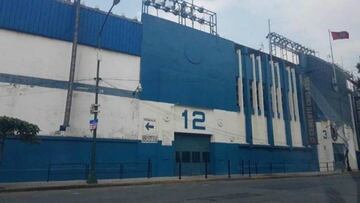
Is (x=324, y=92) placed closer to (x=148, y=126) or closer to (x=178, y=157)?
(x=178, y=157)

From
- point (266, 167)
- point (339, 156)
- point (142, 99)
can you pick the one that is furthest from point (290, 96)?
point (142, 99)

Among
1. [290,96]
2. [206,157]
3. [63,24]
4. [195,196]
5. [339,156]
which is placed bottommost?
[195,196]

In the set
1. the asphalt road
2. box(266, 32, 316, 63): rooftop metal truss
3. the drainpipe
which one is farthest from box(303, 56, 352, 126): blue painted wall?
the asphalt road

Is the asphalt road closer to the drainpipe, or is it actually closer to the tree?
the tree

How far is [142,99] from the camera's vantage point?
100 ft

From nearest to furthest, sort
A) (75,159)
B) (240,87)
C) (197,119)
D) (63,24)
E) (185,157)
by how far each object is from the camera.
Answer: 1. (75,159)
2. (63,24)
3. (185,157)
4. (197,119)
5. (240,87)

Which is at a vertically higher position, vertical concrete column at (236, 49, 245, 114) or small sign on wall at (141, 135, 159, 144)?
vertical concrete column at (236, 49, 245, 114)

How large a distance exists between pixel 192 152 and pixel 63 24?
15677mm

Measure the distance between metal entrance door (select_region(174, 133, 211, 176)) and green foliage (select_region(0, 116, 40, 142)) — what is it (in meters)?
14.8

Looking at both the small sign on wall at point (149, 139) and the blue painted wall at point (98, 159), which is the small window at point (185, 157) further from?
the small sign on wall at point (149, 139)

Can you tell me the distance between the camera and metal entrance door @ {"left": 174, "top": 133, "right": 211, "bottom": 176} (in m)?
32.7

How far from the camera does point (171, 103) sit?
32.5m

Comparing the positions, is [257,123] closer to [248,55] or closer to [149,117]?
[248,55]

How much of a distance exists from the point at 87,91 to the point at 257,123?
19.6m
